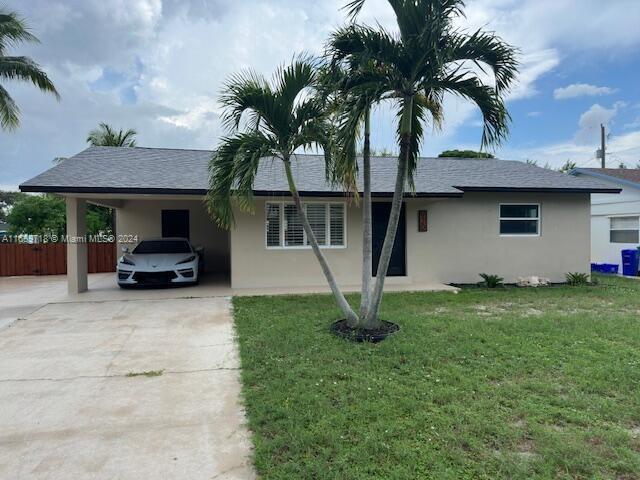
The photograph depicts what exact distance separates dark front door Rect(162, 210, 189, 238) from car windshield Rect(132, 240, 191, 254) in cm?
317

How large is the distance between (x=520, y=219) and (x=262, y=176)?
26.1 feet

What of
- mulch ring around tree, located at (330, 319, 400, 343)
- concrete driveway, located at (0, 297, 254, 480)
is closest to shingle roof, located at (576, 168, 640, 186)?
mulch ring around tree, located at (330, 319, 400, 343)

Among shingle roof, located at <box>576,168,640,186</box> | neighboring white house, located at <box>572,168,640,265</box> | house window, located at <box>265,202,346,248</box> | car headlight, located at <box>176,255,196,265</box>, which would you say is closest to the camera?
car headlight, located at <box>176,255,196,265</box>

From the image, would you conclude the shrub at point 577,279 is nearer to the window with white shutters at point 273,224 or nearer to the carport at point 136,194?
the window with white shutters at point 273,224

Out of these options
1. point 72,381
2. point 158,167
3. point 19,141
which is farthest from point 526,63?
point 19,141

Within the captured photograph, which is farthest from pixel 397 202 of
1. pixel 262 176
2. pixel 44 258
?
pixel 44 258

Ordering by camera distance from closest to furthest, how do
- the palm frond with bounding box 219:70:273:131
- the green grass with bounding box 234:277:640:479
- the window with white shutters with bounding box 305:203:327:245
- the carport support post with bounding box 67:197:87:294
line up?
the green grass with bounding box 234:277:640:479
the palm frond with bounding box 219:70:273:131
the carport support post with bounding box 67:197:87:294
the window with white shutters with bounding box 305:203:327:245

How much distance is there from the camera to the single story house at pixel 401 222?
10406mm

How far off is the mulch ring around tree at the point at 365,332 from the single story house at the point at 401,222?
4640 millimetres

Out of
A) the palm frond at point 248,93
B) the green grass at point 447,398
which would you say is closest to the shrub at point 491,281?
the green grass at point 447,398

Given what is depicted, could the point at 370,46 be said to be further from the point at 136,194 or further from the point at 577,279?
the point at 577,279

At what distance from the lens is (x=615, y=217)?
15.8 m

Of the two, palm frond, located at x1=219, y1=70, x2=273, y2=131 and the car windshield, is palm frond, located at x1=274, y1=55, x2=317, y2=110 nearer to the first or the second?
palm frond, located at x1=219, y1=70, x2=273, y2=131

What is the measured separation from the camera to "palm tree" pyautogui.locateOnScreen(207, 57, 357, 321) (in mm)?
6035
